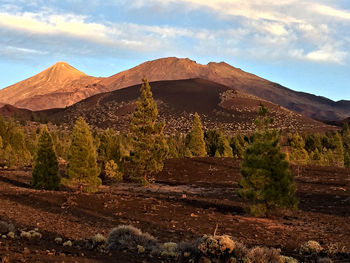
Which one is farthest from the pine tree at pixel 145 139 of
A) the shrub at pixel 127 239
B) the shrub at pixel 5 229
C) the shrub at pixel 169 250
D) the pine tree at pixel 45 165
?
the shrub at pixel 169 250

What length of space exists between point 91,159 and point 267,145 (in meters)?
14.6

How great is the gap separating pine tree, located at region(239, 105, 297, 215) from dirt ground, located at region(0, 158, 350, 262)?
1.32 meters

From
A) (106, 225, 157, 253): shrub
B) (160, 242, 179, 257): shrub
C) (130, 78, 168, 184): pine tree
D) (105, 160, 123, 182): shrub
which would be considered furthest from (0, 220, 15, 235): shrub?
(130, 78, 168, 184): pine tree

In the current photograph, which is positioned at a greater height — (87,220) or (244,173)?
(244,173)

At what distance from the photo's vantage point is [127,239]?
12773 millimetres

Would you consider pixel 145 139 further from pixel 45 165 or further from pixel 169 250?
pixel 169 250

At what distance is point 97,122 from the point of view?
180 m

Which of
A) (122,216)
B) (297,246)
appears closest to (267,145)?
(297,246)

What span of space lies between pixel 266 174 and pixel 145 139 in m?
19.8

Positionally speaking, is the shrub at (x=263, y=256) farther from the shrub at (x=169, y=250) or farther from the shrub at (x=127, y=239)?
the shrub at (x=127, y=239)

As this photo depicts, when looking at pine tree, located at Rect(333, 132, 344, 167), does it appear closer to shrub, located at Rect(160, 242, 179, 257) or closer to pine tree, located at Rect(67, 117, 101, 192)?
pine tree, located at Rect(67, 117, 101, 192)

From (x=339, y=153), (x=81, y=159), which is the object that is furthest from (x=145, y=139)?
(x=339, y=153)

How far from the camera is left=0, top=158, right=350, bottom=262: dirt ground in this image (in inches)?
452

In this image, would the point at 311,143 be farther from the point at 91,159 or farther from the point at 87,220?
the point at 87,220
